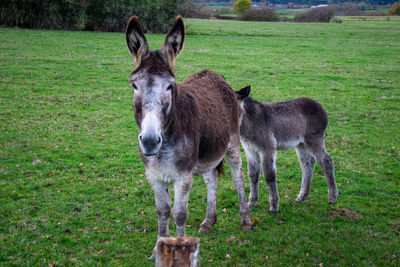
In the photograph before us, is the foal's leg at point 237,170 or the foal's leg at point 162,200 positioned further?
the foal's leg at point 237,170

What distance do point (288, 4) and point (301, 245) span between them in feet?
496

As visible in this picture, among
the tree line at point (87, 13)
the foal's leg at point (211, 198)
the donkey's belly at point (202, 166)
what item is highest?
the tree line at point (87, 13)

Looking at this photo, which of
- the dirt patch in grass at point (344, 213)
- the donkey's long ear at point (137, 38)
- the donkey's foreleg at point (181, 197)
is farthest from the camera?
the dirt patch in grass at point (344, 213)

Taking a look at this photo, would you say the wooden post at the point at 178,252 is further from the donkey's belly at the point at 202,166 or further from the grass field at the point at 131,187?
the grass field at the point at 131,187

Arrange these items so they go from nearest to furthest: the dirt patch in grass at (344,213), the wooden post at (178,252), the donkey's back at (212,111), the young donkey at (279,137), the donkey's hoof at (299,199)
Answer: the wooden post at (178,252) < the donkey's back at (212,111) < the dirt patch in grass at (344,213) < the young donkey at (279,137) < the donkey's hoof at (299,199)

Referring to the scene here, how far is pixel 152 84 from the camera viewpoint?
3.44 m

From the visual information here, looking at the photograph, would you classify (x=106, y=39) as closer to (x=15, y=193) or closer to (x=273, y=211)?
(x=15, y=193)

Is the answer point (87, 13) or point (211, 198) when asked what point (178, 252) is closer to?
point (211, 198)

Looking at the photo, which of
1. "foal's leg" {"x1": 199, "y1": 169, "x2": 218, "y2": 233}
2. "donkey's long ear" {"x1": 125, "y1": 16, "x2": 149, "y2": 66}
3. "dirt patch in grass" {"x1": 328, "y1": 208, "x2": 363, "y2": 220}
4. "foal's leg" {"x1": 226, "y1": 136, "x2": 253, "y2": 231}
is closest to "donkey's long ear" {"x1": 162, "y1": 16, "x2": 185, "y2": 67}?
"donkey's long ear" {"x1": 125, "y1": 16, "x2": 149, "y2": 66}

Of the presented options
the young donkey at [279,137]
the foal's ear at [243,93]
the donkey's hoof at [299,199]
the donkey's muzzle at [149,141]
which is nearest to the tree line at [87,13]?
the foal's ear at [243,93]

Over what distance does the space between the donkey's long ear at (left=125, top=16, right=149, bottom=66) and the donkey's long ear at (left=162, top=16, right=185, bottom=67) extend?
0.80 feet

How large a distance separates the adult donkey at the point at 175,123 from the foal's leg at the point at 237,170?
2 cm

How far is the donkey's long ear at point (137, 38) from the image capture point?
12.2 feet

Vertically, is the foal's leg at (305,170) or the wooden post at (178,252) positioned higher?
the wooden post at (178,252)
